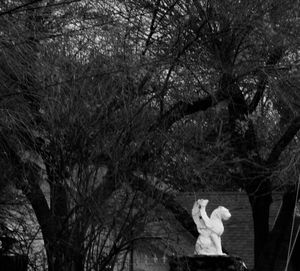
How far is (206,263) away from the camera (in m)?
10.5

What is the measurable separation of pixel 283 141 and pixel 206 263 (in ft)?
16.3

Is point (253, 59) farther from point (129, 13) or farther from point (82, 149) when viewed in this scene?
point (82, 149)

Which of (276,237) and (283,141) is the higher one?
(283,141)

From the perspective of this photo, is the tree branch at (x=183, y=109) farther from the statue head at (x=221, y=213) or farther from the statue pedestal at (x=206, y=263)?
the statue pedestal at (x=206, y=263)

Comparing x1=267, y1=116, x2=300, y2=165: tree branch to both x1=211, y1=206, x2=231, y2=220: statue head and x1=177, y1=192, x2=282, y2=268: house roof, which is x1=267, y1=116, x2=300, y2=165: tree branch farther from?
x1=177, y1=192, x2=282, y2=268: house roof

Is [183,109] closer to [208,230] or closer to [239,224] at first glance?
[208,230]

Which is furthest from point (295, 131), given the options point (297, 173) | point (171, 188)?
point (171, 188)

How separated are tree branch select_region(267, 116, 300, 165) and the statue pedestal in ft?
14.3

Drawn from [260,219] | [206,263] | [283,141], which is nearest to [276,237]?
[260,219]

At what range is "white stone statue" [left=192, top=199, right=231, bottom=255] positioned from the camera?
11.1 meters

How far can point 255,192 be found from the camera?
1563 cm

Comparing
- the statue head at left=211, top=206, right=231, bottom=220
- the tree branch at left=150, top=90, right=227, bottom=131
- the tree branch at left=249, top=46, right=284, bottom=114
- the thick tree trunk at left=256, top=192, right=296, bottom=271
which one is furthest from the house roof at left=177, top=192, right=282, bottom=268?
the statue head at left=211, top=206, right=231, bottom=220

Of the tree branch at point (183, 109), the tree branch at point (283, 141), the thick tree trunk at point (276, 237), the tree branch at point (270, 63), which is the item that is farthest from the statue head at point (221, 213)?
the thick tree trunk at point (276, 237)

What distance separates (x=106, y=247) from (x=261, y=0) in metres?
4.26
